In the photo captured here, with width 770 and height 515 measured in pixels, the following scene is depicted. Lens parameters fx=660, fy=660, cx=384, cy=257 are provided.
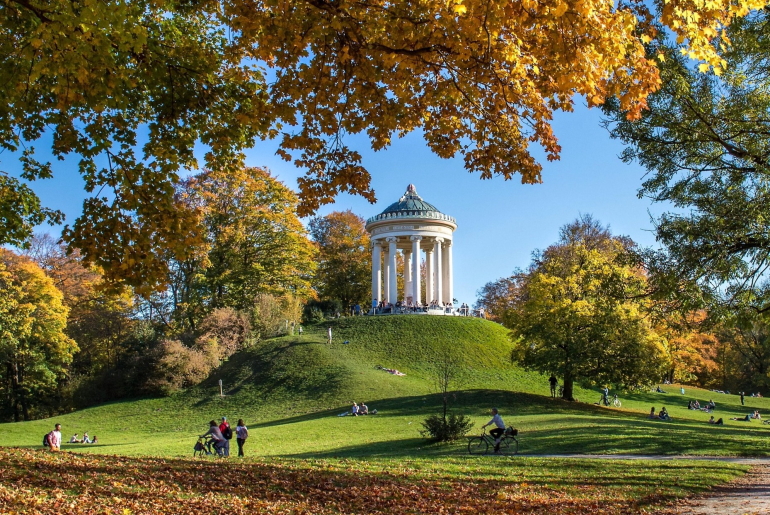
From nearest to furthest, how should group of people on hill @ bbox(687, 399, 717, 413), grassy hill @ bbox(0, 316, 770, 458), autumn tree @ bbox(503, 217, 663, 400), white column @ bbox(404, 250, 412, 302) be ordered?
1. grassy hill @ bbox(0, 316, 770, 458)
2. autumn tree @ bbox(503, 217, 663, 400)
3. group of people on hill @ bbox(687, 399, 717, 413)
4. white column @ bbox(404, 250, 412, 302)

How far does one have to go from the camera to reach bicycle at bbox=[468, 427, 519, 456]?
52.5 ft

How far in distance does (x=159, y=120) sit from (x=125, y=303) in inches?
1449

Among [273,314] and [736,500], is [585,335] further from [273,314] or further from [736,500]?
[273,314]

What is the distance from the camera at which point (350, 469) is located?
1158cm

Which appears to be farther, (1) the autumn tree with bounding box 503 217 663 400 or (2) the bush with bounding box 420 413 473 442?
(1) the autumn tree with bounding box 503 217 663 400

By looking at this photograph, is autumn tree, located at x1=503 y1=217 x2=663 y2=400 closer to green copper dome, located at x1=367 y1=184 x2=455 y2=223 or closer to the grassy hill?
the grassy hill

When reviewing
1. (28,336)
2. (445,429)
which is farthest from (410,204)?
(445,429)

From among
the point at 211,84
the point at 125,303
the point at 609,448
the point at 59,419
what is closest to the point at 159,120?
the point at 211,84

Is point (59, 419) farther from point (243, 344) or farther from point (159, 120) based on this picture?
point (159, 120)

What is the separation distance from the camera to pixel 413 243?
50.0 metres

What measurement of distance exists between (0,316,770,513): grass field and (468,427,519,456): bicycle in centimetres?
34

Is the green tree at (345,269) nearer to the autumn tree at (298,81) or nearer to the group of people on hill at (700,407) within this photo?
the group of people on hill at (700,407)

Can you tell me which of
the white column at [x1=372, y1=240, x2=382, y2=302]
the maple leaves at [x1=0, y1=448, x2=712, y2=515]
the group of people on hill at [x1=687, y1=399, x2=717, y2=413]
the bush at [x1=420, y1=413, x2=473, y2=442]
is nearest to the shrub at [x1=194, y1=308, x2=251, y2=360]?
A: the white column at [x1=372, y1=240, x2=382, y2=302]

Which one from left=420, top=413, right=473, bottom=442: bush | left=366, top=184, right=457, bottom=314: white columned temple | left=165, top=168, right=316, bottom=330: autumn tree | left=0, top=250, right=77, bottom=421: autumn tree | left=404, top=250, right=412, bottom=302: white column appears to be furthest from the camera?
left=404, top=250, right=412, bottom=302: white column
